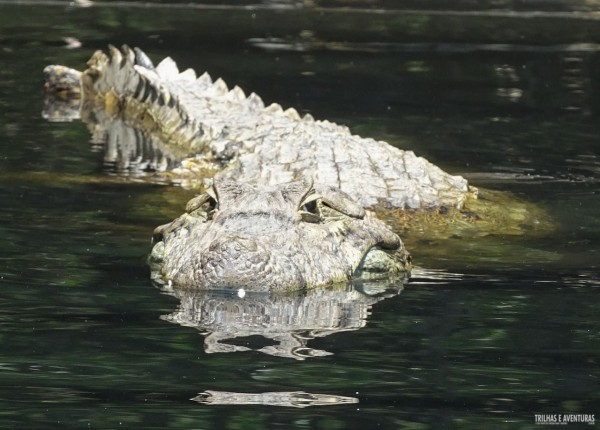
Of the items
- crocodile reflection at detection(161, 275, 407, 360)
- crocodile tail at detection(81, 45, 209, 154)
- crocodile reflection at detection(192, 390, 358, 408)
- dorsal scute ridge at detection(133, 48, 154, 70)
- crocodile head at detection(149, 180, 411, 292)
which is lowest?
crocodile reflection at detection(192, 390, 358, 408)

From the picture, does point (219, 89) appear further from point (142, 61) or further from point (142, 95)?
point (142, 61)

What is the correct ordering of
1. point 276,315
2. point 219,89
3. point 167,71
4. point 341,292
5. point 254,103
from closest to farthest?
point 276,315 < point 341,292 < point 254,103 < point 219,89 < point 167,71

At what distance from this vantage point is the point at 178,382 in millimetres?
5172

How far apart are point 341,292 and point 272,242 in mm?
408

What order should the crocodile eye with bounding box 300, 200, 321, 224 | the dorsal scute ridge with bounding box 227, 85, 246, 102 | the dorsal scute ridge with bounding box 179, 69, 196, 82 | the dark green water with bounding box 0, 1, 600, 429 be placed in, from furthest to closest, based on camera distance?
the dorsal scute ridge with bounding box 179, 69, 196, 82
the dorsal scute ridge with bounding box 227, 85, 246, 102
the crocodile eye with bounding box 300, 200, 321, 224
the dark green water with bounding box 0, 1, 600, 429

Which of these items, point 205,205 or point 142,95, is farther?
point 142,95

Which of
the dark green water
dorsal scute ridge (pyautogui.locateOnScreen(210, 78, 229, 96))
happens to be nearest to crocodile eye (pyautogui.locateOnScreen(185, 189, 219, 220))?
the dark green water

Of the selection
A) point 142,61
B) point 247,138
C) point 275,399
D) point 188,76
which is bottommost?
point 275,399

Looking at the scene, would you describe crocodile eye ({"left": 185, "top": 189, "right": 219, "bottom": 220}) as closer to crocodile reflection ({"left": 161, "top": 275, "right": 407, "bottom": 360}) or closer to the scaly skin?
crocodile reflection ({"left": 161, "top": 275, "right": 407, "bottom": 360})

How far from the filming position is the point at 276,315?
626 cm

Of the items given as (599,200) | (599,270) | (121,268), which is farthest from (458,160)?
(121,268)

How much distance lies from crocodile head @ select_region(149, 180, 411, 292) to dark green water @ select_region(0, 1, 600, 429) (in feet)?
0.49

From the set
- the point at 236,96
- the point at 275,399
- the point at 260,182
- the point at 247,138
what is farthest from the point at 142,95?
the point at 275,399

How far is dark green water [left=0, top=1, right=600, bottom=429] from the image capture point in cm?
504
